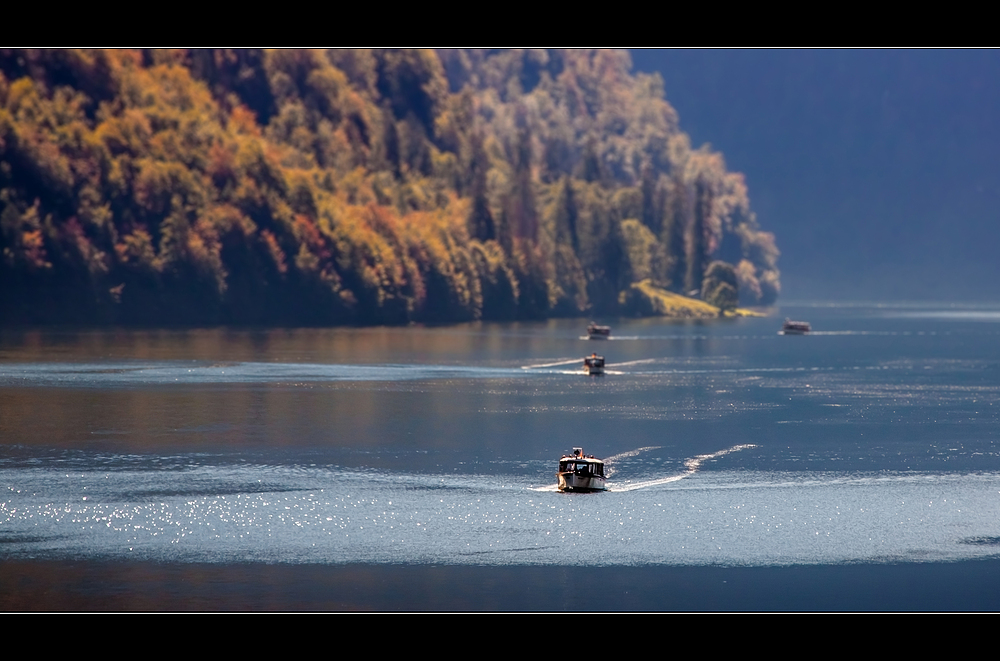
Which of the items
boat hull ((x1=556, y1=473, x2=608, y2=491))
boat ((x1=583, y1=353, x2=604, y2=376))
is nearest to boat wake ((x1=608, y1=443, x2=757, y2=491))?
boat hull ((x1=556, y1=473, x2=608, y2=491))

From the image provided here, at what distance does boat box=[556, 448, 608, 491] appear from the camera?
324 feet

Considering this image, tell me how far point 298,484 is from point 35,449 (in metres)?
25.3

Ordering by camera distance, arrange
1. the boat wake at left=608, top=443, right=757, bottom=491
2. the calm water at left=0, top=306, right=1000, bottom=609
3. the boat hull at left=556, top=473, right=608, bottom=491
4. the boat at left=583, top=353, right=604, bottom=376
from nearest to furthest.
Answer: the calm water at left=0, top=306, right=1000, bottom=609
the boat hull at left=556, top=473, right=608, bottom=491
the boat wake at left=608, top=443, right=757, bottom=491
the boat at left=583, top=353, right=604, bottom=376

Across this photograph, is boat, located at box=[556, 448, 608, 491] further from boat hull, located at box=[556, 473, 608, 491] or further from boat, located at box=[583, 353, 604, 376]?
boat, located at box=[583, 353, 604, 376]

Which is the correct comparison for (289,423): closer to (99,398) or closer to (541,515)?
(99,398)

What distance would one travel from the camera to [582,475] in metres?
98.6

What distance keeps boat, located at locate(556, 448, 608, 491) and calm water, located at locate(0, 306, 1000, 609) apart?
1317 mm

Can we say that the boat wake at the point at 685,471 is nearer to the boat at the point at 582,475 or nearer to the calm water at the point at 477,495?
the calm water at the point at 477,495

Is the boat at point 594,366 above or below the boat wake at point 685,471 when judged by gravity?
above

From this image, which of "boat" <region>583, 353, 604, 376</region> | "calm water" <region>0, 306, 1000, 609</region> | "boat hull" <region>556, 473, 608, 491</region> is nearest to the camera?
"calm water" <region>0, 306, 1000, 609</region>

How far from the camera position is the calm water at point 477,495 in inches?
2849

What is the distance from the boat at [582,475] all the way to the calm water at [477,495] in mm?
1317

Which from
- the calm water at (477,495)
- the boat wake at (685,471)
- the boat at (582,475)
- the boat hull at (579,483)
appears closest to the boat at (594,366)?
the calm water at (477,495)
